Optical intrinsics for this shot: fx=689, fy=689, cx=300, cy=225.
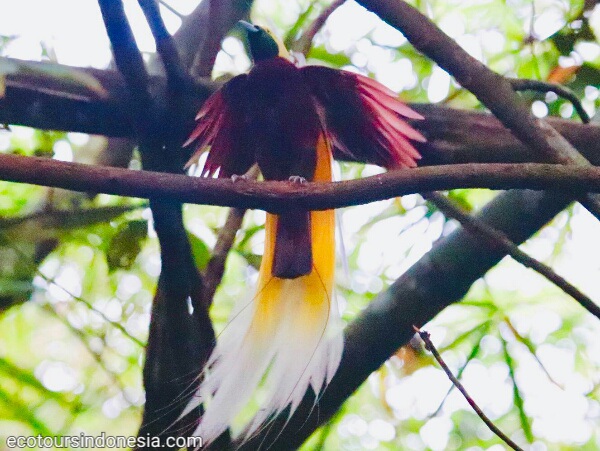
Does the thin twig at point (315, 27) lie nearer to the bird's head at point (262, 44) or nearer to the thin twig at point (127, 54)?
the bird's head at point (262, 44)

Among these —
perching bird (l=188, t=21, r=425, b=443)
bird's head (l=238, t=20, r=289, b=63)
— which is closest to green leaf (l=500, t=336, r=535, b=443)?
perching bird (l=188, t=21, r=425, b=443)

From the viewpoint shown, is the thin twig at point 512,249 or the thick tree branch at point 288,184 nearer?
the thick tree branch at point 288,184

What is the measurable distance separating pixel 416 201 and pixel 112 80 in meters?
0.92

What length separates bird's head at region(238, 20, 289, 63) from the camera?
168cm

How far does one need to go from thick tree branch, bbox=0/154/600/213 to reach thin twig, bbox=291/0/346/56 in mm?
914

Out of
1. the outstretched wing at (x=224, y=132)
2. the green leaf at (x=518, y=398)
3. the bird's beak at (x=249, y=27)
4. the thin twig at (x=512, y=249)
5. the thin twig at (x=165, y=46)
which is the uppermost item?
the bird's beak at (x=249, y=27)

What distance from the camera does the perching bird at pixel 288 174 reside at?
1347 mm

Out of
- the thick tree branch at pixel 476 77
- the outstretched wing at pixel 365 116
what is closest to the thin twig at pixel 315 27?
the outstretched wing at pixel 365 116

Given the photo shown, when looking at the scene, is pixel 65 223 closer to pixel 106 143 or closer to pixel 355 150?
pixel 106 143

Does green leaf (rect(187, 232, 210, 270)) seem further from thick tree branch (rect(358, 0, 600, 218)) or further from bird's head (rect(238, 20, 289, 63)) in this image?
thick tree branch (rect(358, 0, 600, 218))

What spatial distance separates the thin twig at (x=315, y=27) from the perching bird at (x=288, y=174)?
0.31m

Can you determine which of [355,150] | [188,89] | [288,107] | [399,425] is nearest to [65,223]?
[188,89]

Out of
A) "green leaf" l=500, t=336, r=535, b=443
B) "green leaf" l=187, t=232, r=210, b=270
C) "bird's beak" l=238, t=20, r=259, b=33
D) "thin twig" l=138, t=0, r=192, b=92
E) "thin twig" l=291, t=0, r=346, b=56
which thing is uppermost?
"thin twig" l=291, t=0, r=346, b=56

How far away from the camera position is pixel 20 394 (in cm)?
158
